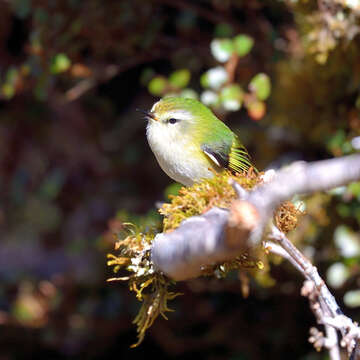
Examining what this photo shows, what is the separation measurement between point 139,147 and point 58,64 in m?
1.28

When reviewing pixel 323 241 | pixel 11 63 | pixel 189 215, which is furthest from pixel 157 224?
pixel 11 63

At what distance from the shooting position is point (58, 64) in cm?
280

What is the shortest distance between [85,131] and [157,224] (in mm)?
2364

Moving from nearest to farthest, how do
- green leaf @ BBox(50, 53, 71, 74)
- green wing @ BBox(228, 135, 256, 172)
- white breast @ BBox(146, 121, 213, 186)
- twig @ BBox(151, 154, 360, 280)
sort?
twig @ BBox(151, 154, 360, 280)
white breast @ BBox(146, 121, 213, 186)
green wing @ BBox(228, 135, 256, 172)
green leaf @ BBox(50, 53, 71, 74)

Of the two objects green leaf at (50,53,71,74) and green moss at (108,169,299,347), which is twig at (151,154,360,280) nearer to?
green moss at (108,169,299,347)

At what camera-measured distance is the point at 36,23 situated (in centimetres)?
279

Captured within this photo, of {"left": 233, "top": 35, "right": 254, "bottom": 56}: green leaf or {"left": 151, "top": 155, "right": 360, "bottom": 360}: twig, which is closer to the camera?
{"left": 151, "top": 155, "right": 360, "bottom": 360}: twig

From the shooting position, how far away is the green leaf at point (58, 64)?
9.18ft

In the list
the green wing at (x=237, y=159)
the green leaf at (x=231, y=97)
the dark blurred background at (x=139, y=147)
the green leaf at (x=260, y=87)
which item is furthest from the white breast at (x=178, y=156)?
the green leaf at (x=260, y=87)

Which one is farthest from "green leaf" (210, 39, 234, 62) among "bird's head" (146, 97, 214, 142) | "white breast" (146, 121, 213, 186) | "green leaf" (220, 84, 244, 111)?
"white breast" (146, 121, 213, 186)

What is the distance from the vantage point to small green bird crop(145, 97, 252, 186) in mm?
2258

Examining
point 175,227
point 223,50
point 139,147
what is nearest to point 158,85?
point 223,50

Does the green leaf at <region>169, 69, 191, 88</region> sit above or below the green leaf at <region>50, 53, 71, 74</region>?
below

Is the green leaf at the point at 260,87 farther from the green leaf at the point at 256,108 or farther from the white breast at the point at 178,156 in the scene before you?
the white breast at the point at 178,156
